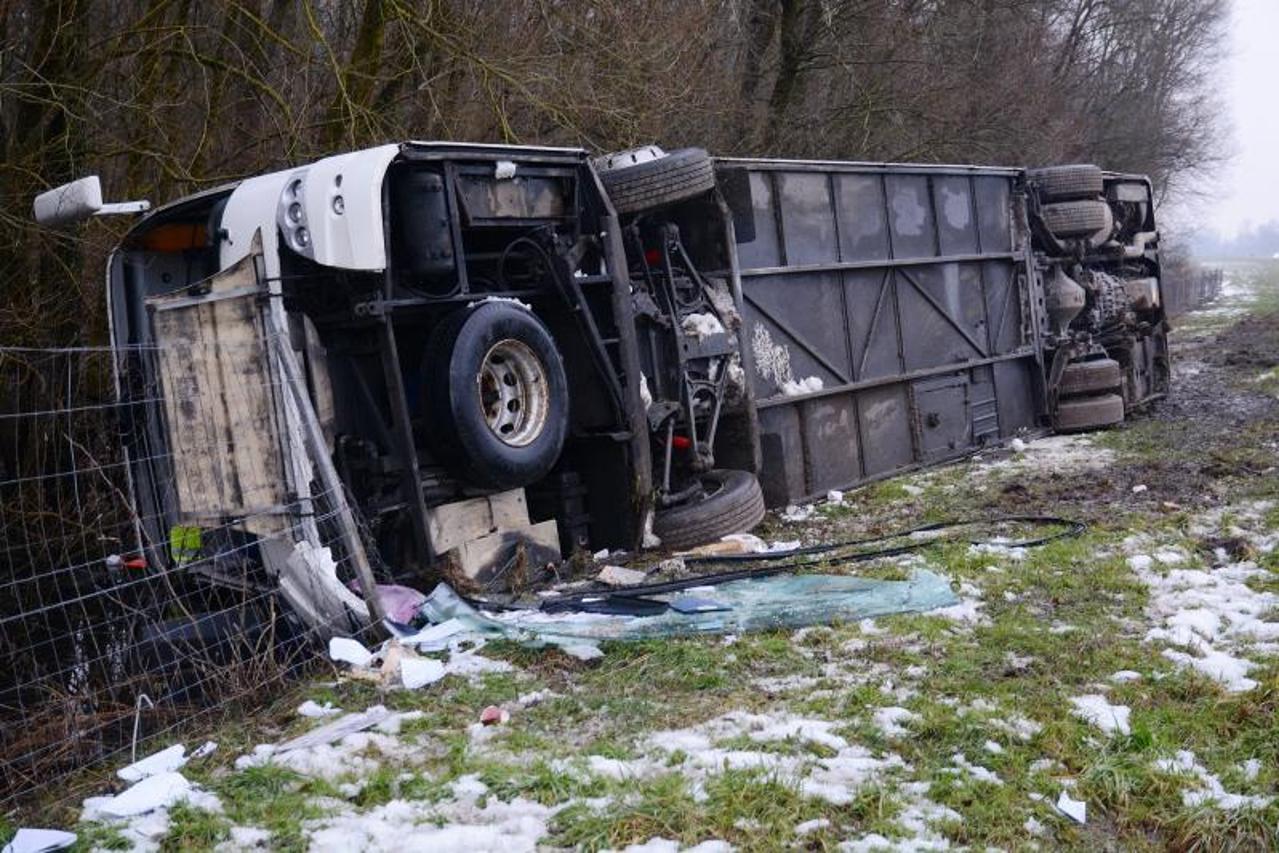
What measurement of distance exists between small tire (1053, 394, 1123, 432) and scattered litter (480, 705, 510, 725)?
360 inches

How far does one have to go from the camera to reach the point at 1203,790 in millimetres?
3680

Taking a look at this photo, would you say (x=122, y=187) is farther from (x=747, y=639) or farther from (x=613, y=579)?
(x=747, y=639)

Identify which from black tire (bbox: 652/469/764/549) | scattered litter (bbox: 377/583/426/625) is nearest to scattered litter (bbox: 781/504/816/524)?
black tire (bbox: 652/469/764/549)

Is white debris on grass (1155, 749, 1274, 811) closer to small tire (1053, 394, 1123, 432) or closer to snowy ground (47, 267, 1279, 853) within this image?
snowy ground (47, 267, 1279, 853)

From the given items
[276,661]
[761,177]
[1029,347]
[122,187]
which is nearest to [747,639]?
[276,661]

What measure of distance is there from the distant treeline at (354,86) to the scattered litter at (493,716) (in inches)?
208

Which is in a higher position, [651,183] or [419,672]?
[651,183]

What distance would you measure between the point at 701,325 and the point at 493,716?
13.5 ft

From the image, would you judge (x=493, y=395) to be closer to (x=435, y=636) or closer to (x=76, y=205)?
(x=435, y=636)

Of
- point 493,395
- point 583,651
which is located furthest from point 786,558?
point 583,651

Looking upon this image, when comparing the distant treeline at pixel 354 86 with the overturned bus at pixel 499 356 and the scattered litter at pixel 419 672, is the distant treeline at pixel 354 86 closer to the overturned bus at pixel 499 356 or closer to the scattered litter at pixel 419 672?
the overturned bus at pixel 499 356

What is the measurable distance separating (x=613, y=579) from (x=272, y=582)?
5.80 feet

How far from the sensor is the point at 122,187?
9.49 meters

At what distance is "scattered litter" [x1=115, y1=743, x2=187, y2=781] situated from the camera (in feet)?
13.9
